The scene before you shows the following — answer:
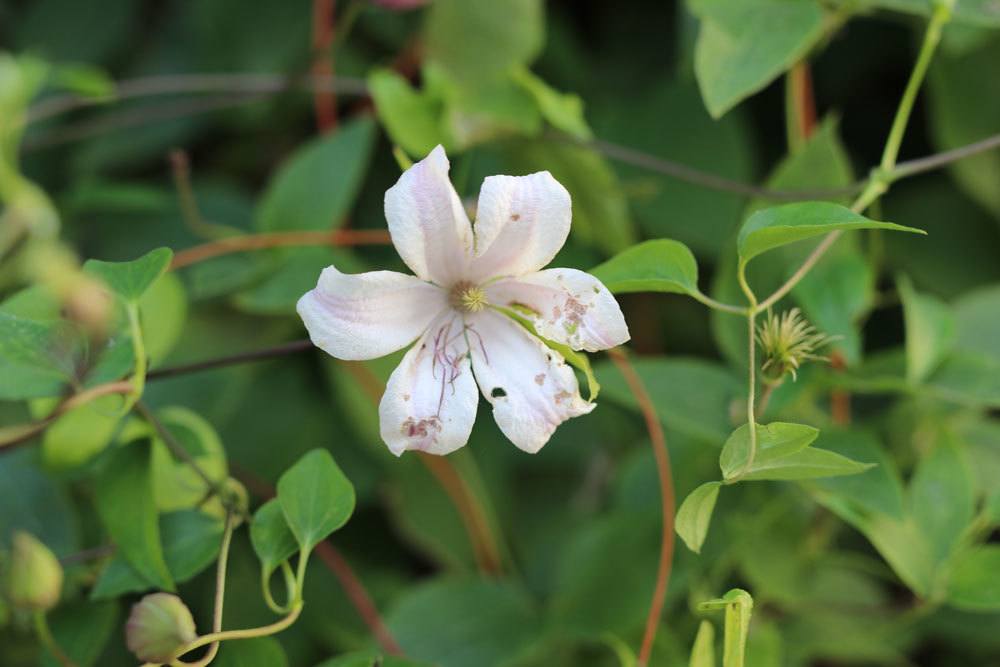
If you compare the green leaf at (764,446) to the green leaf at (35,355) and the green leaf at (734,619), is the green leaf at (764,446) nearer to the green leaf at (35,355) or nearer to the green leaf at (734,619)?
the green leaf at (734,619)

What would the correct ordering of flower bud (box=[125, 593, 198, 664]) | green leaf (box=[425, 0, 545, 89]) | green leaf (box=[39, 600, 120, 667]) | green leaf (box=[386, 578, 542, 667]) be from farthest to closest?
green leaf (box=[425, 0, 545, 89]) < green leaf (box=[386, 578, 542, 667]) < green leaf (box=[39, 600, 120, 667]) < flower bud (box=[125, 593, 198, 664])

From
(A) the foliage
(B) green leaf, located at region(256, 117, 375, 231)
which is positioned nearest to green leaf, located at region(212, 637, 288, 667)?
(A) the foliage

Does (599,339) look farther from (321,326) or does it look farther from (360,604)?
(360,604)

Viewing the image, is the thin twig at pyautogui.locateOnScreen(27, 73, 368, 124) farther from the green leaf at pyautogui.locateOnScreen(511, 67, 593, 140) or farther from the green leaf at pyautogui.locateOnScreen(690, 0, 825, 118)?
the green leaf at pyautogui.locateOnScreen(690, 0, 825, 118)

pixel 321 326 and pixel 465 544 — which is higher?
pixel 321 326

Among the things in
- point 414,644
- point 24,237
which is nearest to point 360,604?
point 414,644

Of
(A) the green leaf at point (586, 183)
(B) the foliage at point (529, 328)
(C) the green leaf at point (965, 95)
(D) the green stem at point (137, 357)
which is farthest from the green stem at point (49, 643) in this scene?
(C) the green leaf at point (965, 95)
